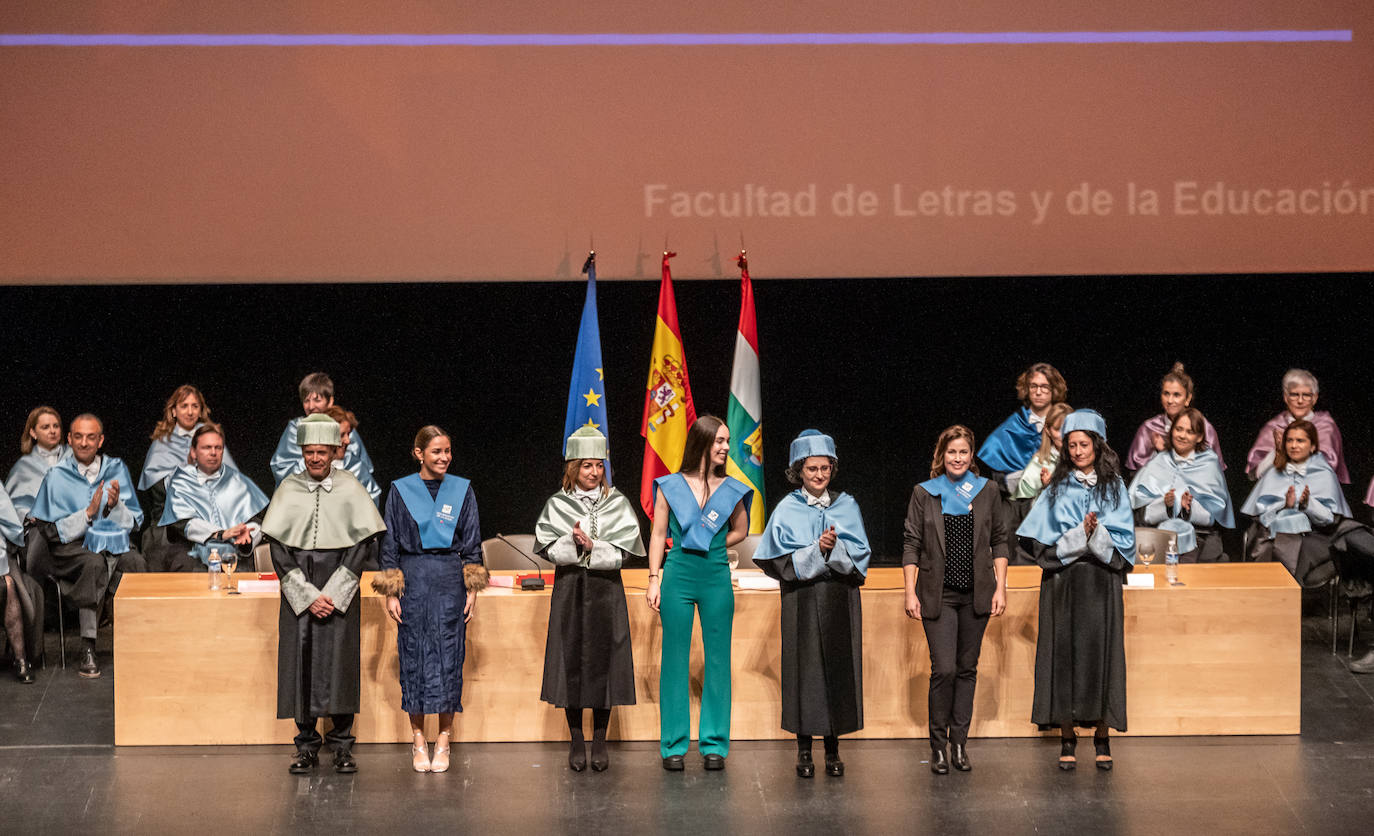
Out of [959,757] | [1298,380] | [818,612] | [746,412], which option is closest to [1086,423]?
[818,612]

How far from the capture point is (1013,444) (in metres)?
7.90

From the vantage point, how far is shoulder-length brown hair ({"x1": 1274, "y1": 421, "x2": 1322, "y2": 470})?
24.1 feet

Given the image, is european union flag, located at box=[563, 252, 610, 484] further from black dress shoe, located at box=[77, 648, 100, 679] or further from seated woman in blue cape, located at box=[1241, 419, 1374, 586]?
seated woman in blue cape, located at box=[1241, 419, 1374, 586]

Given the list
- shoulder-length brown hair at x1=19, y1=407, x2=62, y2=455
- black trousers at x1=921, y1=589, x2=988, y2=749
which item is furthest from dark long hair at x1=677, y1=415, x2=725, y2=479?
shoulder-length brown hair at x1=19, y1=407, x2=62, y2=455

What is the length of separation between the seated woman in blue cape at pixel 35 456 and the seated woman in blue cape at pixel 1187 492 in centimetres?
533

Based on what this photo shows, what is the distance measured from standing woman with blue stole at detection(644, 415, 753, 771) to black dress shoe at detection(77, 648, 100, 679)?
2.84m

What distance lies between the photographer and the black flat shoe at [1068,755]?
18.3 feet

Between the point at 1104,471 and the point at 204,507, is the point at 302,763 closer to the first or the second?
the point at 204,507

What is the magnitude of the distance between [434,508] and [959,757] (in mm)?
2132

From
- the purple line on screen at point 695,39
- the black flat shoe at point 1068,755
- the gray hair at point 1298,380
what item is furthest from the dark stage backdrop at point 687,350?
the black flat shoe at point 1068,755

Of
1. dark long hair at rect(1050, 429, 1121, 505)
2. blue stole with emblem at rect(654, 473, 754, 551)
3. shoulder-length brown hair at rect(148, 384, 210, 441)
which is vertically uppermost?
shoulder-length brown hair at rect(148, 384, 210, 441)

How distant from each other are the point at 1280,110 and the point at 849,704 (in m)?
4.13

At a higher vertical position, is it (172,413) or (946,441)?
(172,413)

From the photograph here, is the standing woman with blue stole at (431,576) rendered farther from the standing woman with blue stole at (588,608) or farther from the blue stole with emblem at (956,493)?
the blue stole with emblem at (956,493)
